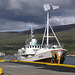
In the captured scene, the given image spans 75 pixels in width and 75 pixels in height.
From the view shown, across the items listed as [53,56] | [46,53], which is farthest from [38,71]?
[46,53]

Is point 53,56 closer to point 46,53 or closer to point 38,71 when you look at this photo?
point 46,53

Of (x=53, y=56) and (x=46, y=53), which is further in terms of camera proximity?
(x=46, y=53)

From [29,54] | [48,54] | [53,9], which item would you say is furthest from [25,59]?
[53,9]

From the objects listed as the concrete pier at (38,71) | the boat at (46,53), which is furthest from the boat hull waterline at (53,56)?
the concrete pier at (38,71)

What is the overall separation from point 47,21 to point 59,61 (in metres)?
13.1

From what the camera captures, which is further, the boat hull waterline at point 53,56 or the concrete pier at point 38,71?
the boat hull waterline at point 53,56

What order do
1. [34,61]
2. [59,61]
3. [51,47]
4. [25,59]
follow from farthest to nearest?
1. [25,59]
2. [34,61]
3. [51,47]
4. [59,61]

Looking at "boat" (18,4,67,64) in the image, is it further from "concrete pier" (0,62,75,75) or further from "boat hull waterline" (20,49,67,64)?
"concrete pier" (0,62,75,75)

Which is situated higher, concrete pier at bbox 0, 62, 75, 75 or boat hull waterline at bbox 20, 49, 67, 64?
boat hull waterline at bbox 20, 49, 67, 64

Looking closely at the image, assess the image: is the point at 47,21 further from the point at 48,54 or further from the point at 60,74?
the point at 60,74

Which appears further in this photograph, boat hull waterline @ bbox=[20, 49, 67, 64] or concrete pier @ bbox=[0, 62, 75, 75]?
boat hull waterline @ bbox=[20, 49, 67, 64]

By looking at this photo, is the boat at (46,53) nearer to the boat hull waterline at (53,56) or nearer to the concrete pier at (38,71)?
the boat hull waterline at (53,56)

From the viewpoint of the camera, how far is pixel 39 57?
58812 millimetres

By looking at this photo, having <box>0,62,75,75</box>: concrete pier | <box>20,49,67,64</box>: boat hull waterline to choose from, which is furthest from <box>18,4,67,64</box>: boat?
<box>0,62,75,75</box>: concrete pier
